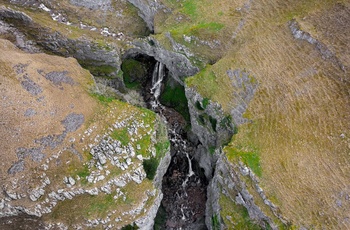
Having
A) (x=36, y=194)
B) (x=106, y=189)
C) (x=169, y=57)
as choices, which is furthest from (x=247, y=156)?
(x=36, y=194)

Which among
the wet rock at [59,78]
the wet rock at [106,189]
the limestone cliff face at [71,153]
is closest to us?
the limestone cliff face at [71,153]

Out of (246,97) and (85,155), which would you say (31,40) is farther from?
(246,97)

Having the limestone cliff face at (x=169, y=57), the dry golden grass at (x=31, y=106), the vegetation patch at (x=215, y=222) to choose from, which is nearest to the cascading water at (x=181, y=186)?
the vegetation patch at (x=215, y=222)

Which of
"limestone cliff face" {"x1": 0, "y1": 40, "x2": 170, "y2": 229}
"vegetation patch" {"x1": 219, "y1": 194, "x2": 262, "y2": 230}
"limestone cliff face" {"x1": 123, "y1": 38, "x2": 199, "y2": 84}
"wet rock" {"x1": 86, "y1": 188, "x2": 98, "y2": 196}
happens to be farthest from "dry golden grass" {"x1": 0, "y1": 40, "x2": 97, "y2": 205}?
"vegetation patch" {"x1": 219, "y1": 194, "x2": 262, "y2": 230}

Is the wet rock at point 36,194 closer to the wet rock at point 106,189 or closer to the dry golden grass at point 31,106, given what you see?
the dry golden grass at point 31,106

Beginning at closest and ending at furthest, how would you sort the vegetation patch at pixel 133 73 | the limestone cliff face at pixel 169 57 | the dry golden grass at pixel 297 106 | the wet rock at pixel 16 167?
the dry golden grass at pixel 297 106 < the wet rock at pixel 16 167 < the limestone cliff face at pixel 169 57 < the vegetation patch at pixel 133 73

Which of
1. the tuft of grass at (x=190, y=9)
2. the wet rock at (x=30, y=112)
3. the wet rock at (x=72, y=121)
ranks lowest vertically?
the wet rock at (x=30, y=112)

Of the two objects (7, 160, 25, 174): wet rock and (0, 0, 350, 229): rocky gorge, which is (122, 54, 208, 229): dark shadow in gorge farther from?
(7, 160, 25, 174): wet rock
